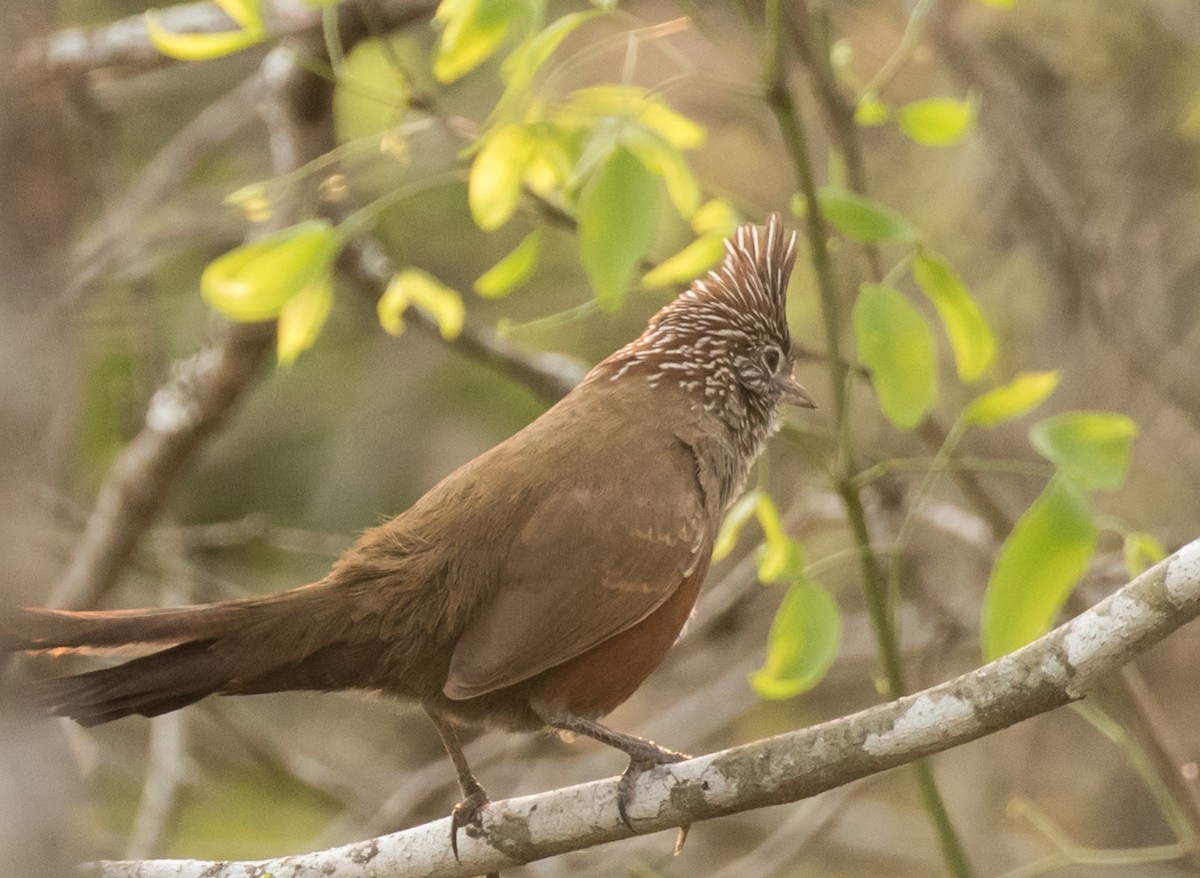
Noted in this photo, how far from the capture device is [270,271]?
125 inches

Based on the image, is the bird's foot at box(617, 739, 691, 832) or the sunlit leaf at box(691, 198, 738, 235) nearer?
the bird's foot at box(617, 739, 691, 832)

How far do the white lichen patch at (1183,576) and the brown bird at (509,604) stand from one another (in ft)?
3.68

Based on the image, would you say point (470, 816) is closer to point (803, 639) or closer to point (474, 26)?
point (803, 639)

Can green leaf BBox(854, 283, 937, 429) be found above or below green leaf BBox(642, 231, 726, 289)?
below

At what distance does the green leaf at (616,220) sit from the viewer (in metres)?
2.87

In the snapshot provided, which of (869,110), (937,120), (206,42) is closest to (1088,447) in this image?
(937,120)

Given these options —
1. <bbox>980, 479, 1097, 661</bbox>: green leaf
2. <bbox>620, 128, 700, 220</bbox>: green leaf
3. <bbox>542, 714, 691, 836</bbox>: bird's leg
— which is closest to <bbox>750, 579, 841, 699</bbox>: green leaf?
<bbox>542, 714, 691, 836</bbox>: bird's leg

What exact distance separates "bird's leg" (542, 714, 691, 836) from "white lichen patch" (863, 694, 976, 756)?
0.56 meters

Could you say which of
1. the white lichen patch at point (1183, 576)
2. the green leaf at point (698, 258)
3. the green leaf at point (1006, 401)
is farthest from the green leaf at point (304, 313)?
the white lichen patch at point (1183, 576)

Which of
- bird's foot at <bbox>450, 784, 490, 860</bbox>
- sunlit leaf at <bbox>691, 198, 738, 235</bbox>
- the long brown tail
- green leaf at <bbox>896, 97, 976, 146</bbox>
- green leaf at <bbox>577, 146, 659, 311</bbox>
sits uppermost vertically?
sunlit leaf at <bbox>691, 198, 738, 235</bbox>

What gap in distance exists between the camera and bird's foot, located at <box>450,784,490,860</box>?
3.01 metres

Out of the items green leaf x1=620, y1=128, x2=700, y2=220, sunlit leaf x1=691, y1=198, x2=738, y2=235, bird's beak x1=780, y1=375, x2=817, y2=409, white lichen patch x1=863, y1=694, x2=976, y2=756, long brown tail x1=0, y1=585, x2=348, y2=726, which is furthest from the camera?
bird's beak x1=780, y1=375, x2=817, y2=409

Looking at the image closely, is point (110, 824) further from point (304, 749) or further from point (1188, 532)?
point (1188, 532)

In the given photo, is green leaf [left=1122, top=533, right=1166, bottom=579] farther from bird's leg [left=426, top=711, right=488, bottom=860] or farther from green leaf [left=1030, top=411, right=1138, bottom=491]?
bird's leg [left=426, top=711, right=488, bottom=860]
